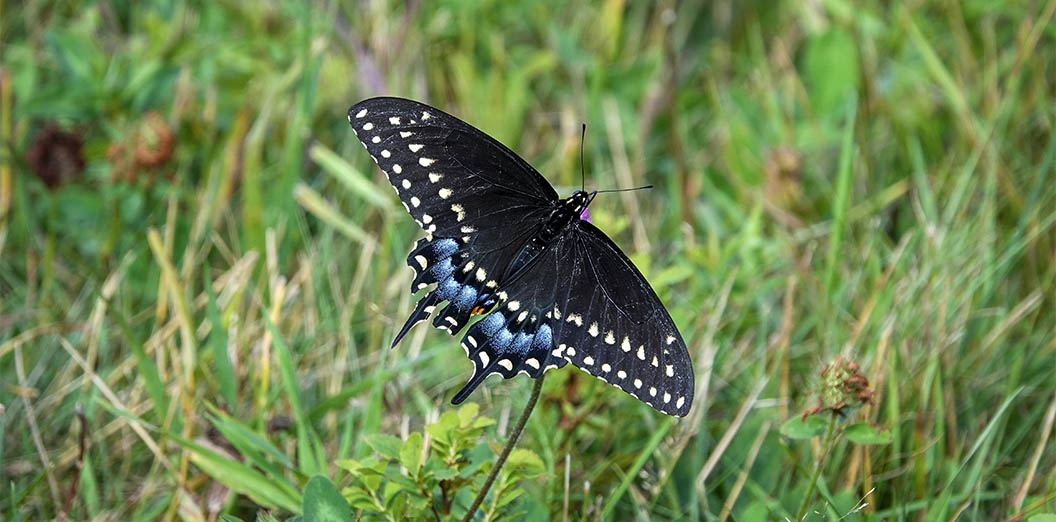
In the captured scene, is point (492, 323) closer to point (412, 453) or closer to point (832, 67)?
point (412, 453)

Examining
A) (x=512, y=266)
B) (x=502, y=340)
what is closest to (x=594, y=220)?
(x=512, y=266)

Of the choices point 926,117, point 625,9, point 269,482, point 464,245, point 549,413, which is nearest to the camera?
point 464,245

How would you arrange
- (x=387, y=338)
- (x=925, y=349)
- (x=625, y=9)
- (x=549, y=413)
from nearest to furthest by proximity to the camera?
(x=549, y=413)
(x=925, y=349)
(x=387, y=338)
(x=625, y=9)

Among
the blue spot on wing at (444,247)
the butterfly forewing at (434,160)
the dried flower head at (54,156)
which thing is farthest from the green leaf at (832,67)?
the dried flower head at (54,156)

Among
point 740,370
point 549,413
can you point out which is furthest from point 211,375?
point 740,370

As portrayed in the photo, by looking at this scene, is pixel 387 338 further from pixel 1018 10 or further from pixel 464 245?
pixel 1018 10
